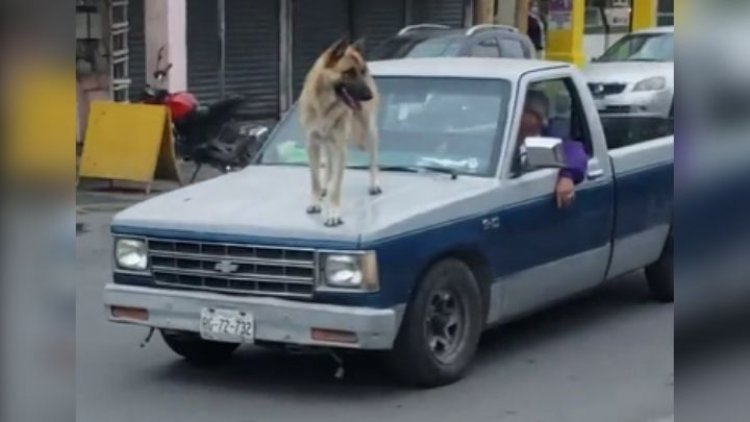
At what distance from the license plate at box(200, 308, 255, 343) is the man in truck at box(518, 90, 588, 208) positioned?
6.22 feet

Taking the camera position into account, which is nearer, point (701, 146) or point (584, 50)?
point (701, 146)

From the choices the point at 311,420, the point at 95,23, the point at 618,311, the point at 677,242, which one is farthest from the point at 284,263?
the point at 95,23

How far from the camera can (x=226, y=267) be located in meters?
7.03

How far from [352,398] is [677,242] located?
462 centimetres

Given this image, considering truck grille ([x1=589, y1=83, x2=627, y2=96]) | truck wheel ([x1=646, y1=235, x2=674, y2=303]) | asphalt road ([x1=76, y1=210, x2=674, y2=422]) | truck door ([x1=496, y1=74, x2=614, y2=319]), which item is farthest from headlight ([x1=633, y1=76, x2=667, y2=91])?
truck door ([x1=496, y1=74, x2=614, y2=319])

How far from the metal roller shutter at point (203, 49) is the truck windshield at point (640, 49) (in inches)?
233

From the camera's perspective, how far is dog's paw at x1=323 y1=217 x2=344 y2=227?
6.91 m

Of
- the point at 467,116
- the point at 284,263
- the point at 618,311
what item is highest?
the point at 467,116

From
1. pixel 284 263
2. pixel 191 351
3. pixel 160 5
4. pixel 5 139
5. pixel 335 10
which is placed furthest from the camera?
pixel 335 10

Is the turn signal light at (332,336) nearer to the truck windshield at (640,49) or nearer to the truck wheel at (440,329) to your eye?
the truck wheel at (440,329)

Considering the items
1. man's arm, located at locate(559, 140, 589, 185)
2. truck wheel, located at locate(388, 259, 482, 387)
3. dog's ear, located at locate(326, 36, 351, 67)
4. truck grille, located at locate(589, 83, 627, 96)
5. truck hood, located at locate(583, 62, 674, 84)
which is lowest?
truck wheel, located at locate(388, 259, 482, 387)

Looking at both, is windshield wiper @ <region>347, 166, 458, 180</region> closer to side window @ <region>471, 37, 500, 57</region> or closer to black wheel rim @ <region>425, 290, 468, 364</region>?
black wheel rim @ <region>425, 290, 468, 364</region>

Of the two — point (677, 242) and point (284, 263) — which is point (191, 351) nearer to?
point (284, 263)

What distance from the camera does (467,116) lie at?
8.07 m
